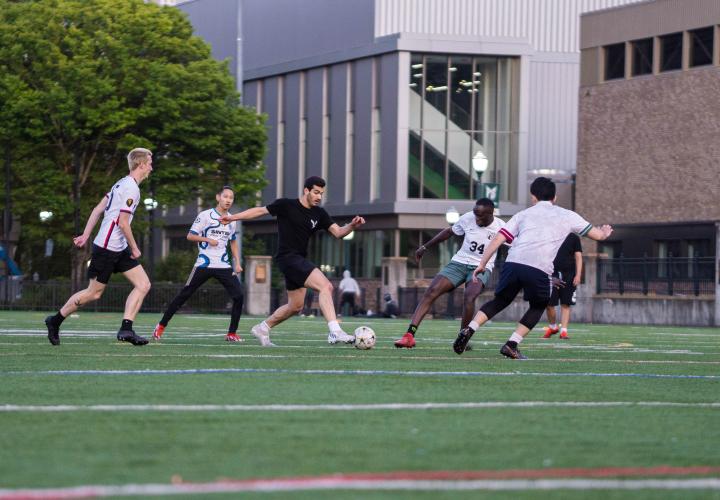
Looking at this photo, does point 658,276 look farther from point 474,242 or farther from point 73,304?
point 73,304

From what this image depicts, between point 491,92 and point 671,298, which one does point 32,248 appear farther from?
point 671,298

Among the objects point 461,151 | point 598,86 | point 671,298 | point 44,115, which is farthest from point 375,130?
point 671,298

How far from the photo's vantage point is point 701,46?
169 ft

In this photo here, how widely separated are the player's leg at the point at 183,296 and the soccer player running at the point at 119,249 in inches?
76.3

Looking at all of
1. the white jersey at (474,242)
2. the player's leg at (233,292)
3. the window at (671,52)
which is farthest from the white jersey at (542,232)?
the window at (671,52)

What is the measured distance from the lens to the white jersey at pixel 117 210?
49.2 ft

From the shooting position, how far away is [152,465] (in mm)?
6293

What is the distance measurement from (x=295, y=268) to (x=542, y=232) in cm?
286

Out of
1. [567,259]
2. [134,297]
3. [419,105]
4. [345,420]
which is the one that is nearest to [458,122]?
[419,105]

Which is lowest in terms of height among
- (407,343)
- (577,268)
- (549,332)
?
(549,332)

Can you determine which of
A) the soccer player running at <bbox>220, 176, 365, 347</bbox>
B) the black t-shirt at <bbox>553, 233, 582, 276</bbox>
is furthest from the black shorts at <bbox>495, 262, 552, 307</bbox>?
the black t-shirt at <bbox>553, 233, 582, 276</bbox>

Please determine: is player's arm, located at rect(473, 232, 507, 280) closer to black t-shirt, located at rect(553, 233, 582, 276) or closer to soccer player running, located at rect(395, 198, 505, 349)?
soccer player running, located at rect(395, 198, 505, 349)

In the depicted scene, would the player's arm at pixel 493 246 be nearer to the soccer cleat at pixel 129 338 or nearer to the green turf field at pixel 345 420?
the green turf field at pixel 345 420

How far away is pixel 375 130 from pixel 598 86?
11.1 metres
